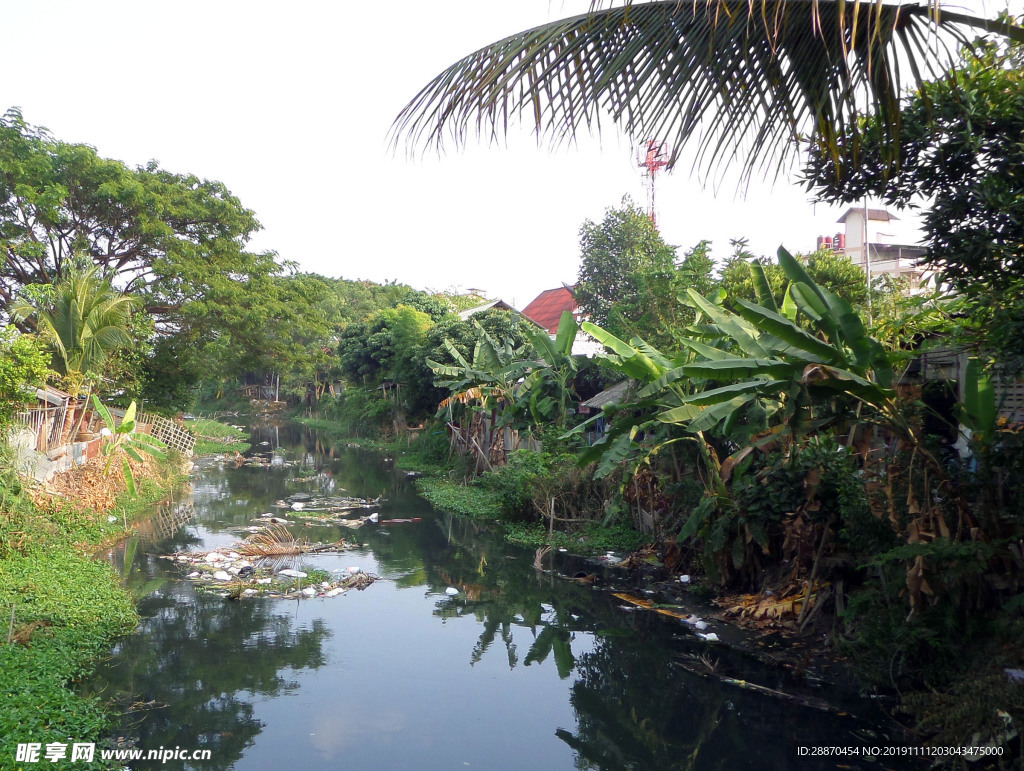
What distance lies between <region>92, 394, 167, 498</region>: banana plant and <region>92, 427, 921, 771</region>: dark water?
2.77m

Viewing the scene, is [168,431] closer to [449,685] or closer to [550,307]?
[449,685]

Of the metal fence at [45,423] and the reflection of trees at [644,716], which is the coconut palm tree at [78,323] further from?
the reflection of trees at [644,716]

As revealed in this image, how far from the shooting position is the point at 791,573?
7.81m

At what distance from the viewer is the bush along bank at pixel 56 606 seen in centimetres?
505

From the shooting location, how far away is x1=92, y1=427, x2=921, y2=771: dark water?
5.54 metres

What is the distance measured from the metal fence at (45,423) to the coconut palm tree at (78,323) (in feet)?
1.81

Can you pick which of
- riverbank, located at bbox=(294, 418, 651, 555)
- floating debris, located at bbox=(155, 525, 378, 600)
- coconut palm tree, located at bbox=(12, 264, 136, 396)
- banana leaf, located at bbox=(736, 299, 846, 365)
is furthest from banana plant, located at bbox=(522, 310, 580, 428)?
coconut palm tree, located at bbox=(12, 264, 136, 396)

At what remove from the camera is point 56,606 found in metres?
7.31

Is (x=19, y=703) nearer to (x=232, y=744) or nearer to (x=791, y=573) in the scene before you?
(x=232, y=744)

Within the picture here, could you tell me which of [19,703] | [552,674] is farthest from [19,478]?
[552,674]

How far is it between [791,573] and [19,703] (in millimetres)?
6824

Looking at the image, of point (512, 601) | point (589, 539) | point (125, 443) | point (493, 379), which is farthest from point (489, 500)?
point (125, 443)

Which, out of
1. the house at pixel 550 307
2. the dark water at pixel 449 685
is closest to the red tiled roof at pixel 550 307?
the house at pixel 550 307

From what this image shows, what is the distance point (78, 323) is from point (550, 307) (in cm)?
2193
